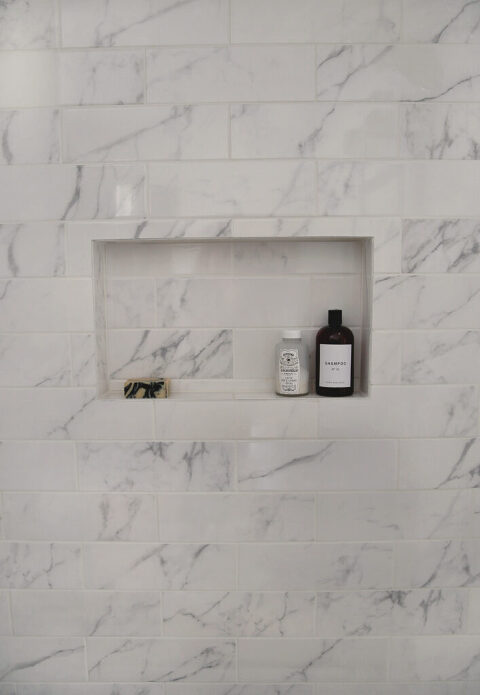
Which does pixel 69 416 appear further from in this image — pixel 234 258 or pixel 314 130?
pixel 314 130

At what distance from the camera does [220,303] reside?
3.59 ft

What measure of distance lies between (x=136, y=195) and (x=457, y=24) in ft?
2.27

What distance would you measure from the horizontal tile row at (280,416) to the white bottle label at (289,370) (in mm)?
33

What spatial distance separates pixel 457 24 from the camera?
0.98 metres

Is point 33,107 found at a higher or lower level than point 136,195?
higher

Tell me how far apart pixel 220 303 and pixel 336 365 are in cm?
27

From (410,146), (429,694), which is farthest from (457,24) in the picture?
(429,694)

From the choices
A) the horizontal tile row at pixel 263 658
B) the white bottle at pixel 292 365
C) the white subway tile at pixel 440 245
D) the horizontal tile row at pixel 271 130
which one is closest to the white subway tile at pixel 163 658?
the horizontal tile row at pixel 263 658

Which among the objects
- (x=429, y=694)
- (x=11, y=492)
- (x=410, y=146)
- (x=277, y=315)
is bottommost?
(x=429, y=694)

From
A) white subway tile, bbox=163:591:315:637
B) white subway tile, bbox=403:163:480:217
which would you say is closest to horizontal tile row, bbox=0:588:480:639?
white subway tile, bbox=163:591:315:637

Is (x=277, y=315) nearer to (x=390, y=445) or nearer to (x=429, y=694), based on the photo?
(x=390, y=445)

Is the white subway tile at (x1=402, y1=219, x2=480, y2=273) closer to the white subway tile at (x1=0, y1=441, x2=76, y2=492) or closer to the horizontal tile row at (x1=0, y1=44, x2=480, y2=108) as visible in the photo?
the horizontal tile row at (x1=0, y1=44, x2=480, y2=108)

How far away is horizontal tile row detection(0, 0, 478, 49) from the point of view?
974mm

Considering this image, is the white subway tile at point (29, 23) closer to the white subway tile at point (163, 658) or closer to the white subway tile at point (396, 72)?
the white subway tile at point (396, 72)
